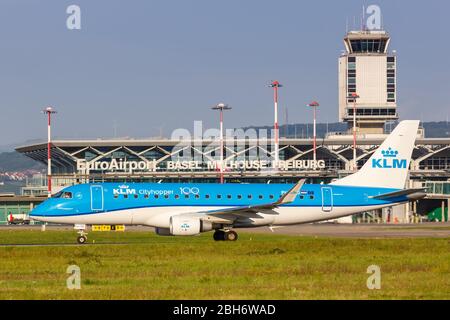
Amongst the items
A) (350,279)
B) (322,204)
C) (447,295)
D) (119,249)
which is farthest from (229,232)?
(447,295)

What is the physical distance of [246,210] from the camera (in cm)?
5591

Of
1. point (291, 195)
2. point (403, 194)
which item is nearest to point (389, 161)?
point (403, 194)

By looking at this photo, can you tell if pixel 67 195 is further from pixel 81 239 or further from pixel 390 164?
pixel 390 164

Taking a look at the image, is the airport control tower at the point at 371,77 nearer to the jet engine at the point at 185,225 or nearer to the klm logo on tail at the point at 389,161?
the klm logo on tail at the point at 389,161

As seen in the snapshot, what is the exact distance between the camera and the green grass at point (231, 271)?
27500mm

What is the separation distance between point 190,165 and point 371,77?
52486 mm

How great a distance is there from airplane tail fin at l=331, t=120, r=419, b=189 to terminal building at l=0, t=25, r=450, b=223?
64.0 metres

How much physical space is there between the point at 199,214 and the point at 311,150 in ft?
356

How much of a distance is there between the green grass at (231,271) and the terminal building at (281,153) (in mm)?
82872

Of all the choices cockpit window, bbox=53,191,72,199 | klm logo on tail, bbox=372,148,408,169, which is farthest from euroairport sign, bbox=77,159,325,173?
cockpit window, bbox=53,191,72,199

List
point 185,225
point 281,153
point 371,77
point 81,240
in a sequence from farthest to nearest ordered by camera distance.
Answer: point 371,77
point 281,153
point 81,240
point 185,225

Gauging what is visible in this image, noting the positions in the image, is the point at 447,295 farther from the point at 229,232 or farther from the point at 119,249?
the point at 229,232

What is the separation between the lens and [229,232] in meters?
57.6
